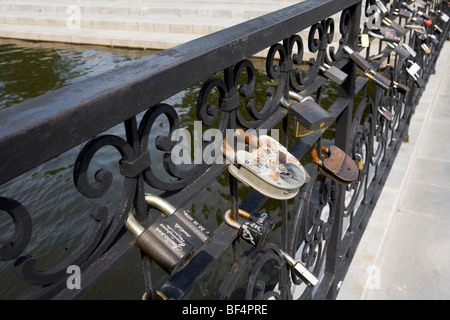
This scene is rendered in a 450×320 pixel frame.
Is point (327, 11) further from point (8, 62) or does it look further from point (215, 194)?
point (8, 62)

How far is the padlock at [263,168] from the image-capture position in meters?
0.99

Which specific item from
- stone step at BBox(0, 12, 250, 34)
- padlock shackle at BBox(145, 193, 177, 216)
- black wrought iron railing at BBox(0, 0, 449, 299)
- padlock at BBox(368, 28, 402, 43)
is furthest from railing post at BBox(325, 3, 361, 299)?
stone step at BBox(0, 12, 250, 34)

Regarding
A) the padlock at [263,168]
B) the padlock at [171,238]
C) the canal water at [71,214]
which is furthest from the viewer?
the canal water at [71,214]

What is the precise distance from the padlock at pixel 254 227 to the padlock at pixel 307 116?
288 millimetres

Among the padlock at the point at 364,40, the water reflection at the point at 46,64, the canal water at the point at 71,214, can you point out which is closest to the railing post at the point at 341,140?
the padlock at the point at 364,40

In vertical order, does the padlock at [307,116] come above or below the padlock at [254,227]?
above

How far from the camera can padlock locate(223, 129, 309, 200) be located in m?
0.99

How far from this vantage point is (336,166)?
1570 millimetres

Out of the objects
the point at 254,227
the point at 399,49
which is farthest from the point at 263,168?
the point at 399,49

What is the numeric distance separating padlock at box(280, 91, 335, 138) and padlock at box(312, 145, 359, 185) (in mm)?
303

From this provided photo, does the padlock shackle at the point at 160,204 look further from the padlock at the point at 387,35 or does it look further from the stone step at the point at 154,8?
the stone step at the point at 154,8

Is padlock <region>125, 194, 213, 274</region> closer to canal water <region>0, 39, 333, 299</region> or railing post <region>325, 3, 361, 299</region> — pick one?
railing post <region>325, 3, 361, 299</region>

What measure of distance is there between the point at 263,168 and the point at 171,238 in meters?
0.30

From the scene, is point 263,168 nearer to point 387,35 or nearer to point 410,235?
point 387,35
